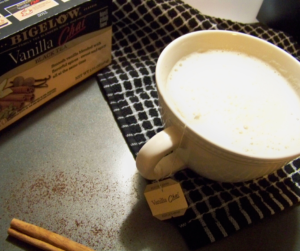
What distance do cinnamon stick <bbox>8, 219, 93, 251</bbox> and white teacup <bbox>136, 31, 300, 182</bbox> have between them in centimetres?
15

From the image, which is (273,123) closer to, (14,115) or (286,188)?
(286,188)

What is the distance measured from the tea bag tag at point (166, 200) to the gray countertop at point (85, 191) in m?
0.03

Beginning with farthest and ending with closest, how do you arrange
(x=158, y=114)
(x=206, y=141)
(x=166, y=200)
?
1. (x=158, y=114)
2. (x=166, y=200)
3. (x=206, y=141)

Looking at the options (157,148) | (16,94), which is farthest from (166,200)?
(16,94)

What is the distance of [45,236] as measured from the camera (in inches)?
16.8

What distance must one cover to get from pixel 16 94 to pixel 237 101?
1.22ft

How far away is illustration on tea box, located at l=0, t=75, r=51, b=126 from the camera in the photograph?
0.49 meters

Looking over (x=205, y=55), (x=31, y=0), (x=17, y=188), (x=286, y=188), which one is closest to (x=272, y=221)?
(x=286, y=188)

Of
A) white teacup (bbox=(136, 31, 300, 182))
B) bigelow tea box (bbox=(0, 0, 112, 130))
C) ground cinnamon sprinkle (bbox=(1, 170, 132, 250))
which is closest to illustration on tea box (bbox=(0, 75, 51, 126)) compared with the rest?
bigelow tea box (bbox=(0, 0, 112, 130))

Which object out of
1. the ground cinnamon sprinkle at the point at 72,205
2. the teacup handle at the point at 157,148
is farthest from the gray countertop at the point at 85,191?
the teacup handle at the point at 157,148

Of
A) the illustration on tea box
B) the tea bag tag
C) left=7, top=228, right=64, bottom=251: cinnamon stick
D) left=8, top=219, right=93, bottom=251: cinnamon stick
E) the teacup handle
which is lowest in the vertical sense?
left=7, top=228, right=64, bottom=251: cinnamon stick

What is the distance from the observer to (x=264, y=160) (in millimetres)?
349

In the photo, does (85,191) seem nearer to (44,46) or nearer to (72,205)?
(72,205)

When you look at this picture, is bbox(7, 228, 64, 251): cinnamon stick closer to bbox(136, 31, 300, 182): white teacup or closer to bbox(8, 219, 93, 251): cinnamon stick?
bbox(8, 219, 93, 251): cinnamon stick
